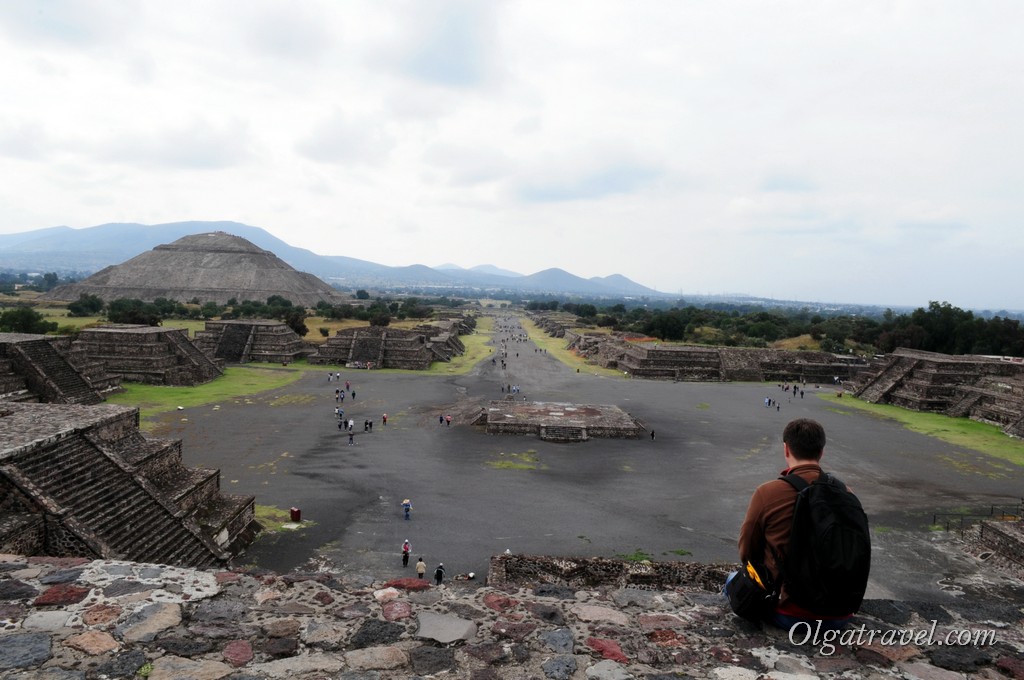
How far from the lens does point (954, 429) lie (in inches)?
1209

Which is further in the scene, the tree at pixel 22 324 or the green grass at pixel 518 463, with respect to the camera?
the tree at pixel 22 324

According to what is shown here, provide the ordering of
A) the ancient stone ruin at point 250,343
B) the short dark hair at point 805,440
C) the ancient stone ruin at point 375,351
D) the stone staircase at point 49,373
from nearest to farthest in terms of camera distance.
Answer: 1. the short dark hair at point 805,440
2. the stone staircase at point 49,373
3. the ancient stone ruin at point 250,343
4. the ancient stone ruin at point 375,351

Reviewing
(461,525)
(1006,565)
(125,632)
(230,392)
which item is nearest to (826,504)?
(125,632)

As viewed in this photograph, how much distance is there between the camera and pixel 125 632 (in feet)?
12.8

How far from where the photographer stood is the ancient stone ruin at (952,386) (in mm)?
32656

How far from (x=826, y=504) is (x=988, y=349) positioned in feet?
225

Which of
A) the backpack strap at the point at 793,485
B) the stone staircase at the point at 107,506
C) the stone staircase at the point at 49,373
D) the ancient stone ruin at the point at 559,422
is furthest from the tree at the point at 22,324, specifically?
the backpack strap at the point at 793,485

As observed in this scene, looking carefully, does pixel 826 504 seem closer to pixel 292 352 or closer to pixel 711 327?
pixel 292 352

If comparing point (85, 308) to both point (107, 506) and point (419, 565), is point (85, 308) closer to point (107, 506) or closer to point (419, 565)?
point (107, 506)

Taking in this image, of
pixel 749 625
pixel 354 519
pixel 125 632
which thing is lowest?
pixel 354 519

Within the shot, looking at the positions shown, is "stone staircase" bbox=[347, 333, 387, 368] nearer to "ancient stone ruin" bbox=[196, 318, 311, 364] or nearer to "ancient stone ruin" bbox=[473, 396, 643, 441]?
"ancient stone ruin" bbox=[196, 318, 311, 364]

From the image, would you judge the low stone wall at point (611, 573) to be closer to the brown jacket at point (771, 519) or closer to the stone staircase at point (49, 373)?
the brown jacket at point (771, 519)

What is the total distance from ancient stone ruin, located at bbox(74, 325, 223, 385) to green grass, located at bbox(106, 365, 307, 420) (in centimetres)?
83

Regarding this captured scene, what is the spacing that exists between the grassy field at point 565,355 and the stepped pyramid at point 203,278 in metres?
58.1
